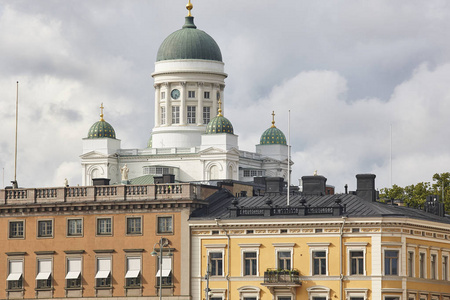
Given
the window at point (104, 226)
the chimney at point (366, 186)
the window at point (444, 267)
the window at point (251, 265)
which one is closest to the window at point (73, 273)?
the window at point (104, 226)

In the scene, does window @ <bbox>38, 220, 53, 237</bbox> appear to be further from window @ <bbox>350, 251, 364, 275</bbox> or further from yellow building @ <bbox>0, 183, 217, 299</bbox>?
window @ <bbox>350, 251, 364, 275</bbox>

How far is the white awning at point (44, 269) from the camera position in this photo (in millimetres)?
118312

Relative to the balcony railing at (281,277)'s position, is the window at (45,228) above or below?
above

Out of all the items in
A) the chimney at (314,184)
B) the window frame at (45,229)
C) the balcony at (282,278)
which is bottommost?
the balcony at (282,278)

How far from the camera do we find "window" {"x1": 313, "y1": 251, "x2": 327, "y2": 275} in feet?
365

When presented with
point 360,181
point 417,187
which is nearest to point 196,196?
point 360,181

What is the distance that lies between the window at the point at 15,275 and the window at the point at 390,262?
87.6 feet

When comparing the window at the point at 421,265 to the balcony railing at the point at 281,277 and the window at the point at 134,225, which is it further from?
the window at the point at 134,225

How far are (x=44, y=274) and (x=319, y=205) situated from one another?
793 inches

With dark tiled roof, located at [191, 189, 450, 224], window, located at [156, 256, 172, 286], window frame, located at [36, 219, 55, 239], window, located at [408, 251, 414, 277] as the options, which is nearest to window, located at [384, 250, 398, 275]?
window, located at [408, 251, 414, 277]

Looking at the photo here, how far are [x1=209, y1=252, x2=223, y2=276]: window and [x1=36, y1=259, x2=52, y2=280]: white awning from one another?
12148 mm

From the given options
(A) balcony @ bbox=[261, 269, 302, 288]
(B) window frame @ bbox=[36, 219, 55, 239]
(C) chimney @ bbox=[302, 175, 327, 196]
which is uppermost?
(C) chimney @ bbox=[302, 175, 327, 196]

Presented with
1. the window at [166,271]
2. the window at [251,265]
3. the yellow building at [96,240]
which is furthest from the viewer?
the yellow building at [96,240]

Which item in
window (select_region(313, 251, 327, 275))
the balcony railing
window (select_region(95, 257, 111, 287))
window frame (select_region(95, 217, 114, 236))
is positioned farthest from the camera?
window frame (select_region(95, 217, 114, 236))
